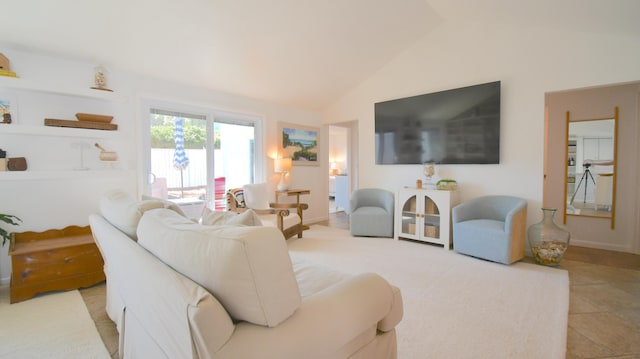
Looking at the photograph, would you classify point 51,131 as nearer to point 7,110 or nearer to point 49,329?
point 7,110

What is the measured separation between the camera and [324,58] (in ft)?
14.4

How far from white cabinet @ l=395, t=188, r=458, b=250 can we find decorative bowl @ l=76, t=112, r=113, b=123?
399 cm

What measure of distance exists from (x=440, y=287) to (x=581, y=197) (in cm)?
313

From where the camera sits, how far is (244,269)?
89cm

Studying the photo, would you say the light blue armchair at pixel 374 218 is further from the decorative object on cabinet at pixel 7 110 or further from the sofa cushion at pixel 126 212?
the decorative object on cabinet at pixel 7 110

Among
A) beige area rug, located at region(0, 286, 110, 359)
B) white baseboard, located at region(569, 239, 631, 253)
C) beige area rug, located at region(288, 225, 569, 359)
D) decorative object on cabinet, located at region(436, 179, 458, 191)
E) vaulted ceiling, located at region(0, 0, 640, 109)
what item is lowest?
beige area rug, located at region(0, 286, 110, 359)

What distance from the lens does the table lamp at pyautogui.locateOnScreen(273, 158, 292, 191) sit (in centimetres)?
514

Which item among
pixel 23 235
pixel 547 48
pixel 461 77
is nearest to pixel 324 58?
pixel 461 77

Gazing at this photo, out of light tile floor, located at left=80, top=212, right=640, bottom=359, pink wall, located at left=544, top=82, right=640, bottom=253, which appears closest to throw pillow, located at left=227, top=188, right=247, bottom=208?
light tile floor, located at left=80, top=212, right=640, bottom=359

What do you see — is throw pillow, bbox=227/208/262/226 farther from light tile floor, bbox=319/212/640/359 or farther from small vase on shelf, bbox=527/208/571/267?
small vase on shelf, bbox=527/208/571/267

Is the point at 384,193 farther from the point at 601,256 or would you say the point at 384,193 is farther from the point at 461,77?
the point at 601,256

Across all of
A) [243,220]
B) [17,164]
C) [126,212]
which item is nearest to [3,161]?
[17,164]

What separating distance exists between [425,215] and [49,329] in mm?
4163

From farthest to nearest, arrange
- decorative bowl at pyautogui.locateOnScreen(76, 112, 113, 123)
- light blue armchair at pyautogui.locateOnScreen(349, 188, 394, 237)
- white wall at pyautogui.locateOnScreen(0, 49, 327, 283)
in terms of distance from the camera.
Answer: light blue armchair at pyautogui.locateOnScreen(349, 188, 394, 237) → decorative bowl at pyautogui.locateOnScreen(76, 112, 113, 123) → white wall at pyautogui.locateOnScreen(0, 49, 327, 283)
